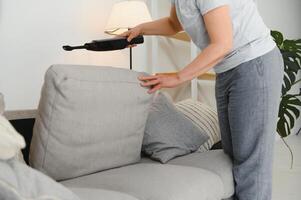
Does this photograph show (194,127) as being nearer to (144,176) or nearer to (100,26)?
(144,176)

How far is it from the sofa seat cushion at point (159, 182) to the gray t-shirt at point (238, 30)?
1.46 feet

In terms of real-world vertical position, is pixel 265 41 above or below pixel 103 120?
above

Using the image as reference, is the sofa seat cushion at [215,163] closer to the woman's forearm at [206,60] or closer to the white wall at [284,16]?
the woman's forearm at [206,60]

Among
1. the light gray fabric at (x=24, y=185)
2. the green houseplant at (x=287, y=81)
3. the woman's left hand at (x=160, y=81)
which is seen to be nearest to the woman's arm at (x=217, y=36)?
the woman's left hand at (x=160, y=81)

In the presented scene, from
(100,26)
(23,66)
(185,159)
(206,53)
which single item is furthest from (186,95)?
(206,53)

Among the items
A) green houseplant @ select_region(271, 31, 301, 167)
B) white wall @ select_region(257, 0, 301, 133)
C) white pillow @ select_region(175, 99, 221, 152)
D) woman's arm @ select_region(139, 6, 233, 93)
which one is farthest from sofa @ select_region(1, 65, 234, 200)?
white wall @ select_region(257, 0, 301, 133)

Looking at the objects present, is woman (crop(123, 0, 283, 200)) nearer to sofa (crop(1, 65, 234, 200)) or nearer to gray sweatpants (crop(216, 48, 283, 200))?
gray sweatpants (crop(216, 48, 283, 200))

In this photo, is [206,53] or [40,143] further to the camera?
[206,53]

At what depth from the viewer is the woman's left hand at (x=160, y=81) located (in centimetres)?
164

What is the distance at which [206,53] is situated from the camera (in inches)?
61.4

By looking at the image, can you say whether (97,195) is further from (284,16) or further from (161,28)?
(284,16)

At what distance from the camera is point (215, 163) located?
5.83 feet

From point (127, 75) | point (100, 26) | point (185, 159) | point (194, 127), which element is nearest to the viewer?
point (127, 75)

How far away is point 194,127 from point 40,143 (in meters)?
0.86
